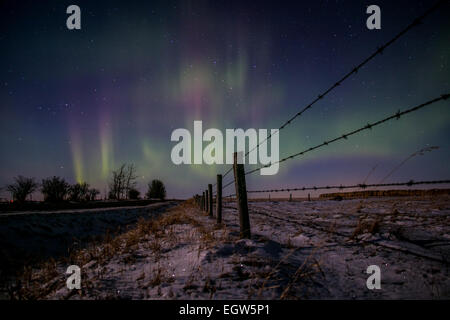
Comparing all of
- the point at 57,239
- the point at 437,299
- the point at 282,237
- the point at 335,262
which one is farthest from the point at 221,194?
the point at 57,239

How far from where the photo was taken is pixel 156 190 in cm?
5762

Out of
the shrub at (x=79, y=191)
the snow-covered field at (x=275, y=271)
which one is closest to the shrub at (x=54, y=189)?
the shrub at (x=79, y=191)

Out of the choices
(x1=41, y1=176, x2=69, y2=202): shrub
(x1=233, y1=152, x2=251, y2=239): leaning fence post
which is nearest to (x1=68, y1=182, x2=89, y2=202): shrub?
(x1=41, y1=176, x2=69, y2=202): shrub

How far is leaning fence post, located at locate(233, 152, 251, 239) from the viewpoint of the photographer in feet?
10.3

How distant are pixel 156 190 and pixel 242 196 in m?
58.4

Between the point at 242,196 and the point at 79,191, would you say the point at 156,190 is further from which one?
the point at 242,196

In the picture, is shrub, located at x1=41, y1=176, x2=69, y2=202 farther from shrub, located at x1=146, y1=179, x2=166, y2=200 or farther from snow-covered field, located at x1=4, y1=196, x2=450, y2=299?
snow-covered field, located at x1=4, y1=196, x2=450, y2=299

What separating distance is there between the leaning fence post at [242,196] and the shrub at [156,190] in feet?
189

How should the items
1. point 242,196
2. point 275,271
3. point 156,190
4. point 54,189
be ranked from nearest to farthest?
point 275,271
point 242,196
point 54,189
point 156,190

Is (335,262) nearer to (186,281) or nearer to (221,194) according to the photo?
(186,281)

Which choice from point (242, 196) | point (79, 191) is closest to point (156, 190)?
point (79, 191)

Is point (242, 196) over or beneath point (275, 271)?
over

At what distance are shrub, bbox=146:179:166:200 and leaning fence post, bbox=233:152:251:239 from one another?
57.8 metres

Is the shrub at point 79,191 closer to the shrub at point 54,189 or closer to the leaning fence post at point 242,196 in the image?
the shrub at point 54,189
